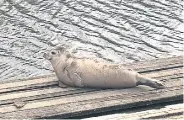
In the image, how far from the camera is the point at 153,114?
5996mm

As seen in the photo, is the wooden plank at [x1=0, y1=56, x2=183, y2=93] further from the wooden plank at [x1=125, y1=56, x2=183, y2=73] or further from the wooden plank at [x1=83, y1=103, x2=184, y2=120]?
the wooden plank at [x1=83, y1=103, x2=184, y2=120]

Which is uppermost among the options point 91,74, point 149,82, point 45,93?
point 149,82

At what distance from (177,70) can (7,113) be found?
2682 mm

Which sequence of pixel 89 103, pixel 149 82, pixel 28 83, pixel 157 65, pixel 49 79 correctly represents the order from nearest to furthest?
pixel 89 103
pixel 149 82
pixel 28 83
pixel 49 79
pixel 157 65

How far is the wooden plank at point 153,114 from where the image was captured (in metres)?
5.93

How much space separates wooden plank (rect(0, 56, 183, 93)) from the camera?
279 inches

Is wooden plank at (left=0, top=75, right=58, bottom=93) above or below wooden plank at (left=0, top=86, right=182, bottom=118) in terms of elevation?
below

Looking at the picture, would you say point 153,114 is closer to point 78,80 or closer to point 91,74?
point 91,74

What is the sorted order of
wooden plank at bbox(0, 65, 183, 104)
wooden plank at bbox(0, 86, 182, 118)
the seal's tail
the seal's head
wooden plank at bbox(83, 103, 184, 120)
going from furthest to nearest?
the seal's head → wooden plank at bbox(0, 65, 183, 104) → the seal's tail → wooden plank at bbox(0, 86, 182, 118) → wooden plank at bbox(83, 103, 184, 120)

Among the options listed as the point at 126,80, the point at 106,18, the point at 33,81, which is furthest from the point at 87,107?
the point at 106,18

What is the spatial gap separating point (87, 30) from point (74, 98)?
4235mm

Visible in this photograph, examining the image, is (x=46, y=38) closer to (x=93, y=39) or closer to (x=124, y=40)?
(x=93, y=39)

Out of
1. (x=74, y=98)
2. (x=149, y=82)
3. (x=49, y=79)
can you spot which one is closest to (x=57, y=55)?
(x=49, y=79)

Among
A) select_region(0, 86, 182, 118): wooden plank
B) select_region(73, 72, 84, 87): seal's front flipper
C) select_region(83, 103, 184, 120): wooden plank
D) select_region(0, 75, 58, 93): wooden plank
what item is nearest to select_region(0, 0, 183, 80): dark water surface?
select_region(0, 75, 58, 93): wooden plank
